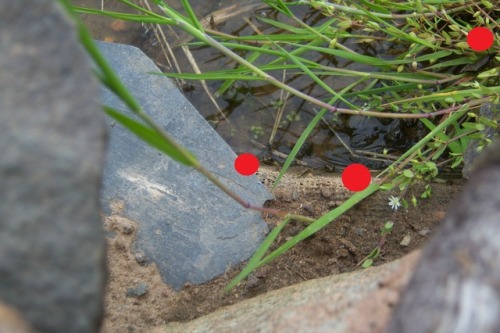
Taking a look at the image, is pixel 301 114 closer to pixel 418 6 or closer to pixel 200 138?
pixel 200 138

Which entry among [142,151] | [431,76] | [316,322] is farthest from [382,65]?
[316,322]

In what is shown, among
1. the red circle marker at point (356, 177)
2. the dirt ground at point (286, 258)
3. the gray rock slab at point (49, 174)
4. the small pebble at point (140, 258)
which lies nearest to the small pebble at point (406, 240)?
the dirt ground at point (286, 258)

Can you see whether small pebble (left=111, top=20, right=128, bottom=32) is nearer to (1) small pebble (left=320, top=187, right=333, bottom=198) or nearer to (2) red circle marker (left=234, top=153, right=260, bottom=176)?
(2) red circle marker (left=234, top=153, right=260, bottom=176)

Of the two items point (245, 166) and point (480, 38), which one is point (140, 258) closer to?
point (245, 166)

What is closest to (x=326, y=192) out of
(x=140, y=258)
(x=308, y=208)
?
(x=308, y=208)

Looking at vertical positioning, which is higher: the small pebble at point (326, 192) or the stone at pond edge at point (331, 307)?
the stone at pond edge at point (331, 307)

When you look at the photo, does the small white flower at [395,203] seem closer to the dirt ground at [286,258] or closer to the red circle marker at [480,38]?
the dirt ground at [286,258]

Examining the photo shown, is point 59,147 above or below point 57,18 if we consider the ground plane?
below
